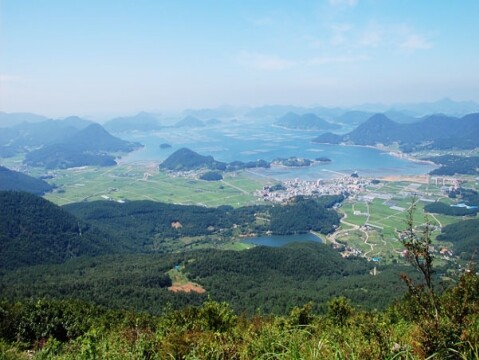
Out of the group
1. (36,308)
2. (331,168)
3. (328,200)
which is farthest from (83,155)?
(36,308)

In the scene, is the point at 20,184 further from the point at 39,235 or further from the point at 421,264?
the point at 421,264

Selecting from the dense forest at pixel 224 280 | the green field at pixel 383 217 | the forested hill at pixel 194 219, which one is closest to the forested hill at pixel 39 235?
the dense forest at pixel 224 280

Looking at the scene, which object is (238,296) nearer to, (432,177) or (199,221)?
(199,221)

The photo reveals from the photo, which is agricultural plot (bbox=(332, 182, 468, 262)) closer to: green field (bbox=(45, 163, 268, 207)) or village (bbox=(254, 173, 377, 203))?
village (bbox=(254, 173, 377, 203))

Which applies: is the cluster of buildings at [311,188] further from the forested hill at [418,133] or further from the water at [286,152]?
the forested hill at [418,133]

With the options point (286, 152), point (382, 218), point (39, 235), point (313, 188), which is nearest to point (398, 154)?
point (286, 152)

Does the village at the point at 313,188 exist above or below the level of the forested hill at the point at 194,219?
above
